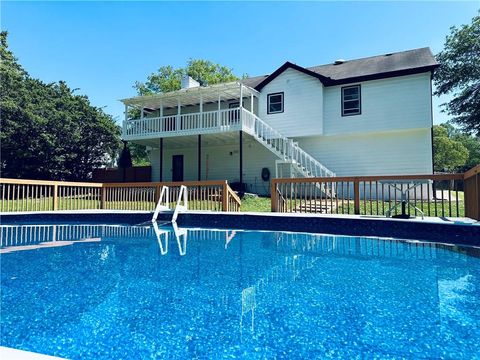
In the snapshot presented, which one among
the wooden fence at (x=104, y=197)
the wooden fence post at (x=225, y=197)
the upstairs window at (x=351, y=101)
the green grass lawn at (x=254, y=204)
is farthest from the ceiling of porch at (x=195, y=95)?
the wooden fence post at (x=225, y=197)

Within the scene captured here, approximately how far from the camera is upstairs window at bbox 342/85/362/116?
14.6 meters

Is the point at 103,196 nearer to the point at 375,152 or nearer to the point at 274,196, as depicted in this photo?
the point at 274,196

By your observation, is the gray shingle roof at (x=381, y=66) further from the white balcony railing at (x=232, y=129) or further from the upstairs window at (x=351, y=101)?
the white balcony railing at (x=232, y=129)

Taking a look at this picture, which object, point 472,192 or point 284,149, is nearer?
point 472,192

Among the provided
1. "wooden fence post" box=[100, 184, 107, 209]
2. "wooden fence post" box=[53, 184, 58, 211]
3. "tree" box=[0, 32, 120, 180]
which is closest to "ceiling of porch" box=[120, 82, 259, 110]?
"wooden fence post" box=[100, 184, 107, 209]

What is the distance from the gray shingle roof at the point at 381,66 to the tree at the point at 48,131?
15.6 m

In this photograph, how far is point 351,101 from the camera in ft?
48.4

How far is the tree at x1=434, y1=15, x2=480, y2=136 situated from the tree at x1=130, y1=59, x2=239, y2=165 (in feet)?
51.7

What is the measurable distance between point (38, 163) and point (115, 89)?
11.6m

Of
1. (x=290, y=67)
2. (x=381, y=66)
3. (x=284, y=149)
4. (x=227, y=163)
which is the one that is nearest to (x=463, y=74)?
(x=381, y=66)

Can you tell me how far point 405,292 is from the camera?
342 centimetres

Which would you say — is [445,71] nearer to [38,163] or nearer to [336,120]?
[336,120]

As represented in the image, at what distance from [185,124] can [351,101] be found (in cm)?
791

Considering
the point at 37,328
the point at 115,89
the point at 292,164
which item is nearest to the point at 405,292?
the point at 37,328
